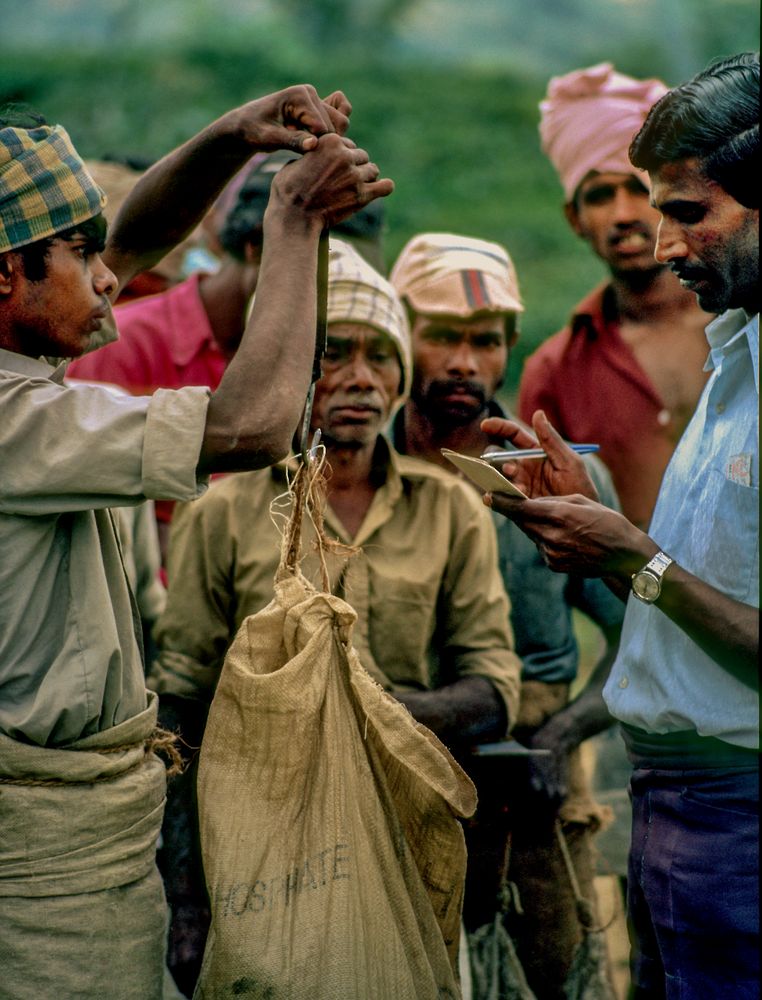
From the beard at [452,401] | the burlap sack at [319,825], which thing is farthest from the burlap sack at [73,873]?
the beard at [452,401]

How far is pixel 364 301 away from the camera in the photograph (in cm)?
361

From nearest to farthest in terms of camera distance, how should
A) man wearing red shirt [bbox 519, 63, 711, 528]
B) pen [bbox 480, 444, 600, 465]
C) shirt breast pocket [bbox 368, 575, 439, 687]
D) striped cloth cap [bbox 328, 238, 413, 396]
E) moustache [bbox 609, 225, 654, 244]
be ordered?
1. pen [bbox 480, 444, 600, 465]
2. shirt breast pocket [bbox 368, 575, 439, 687]
3. striped cloth cap [bbox 328, 238, 413, 396]
4. man wearing red shirt [bbox 519, 63, 711, 528]
5. moustache [bbox 609, 225, 654, 244]

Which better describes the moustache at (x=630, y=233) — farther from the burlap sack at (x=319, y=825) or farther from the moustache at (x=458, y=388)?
the burlap sack at (x=319, y=825)

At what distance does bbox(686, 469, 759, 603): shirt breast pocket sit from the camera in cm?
238

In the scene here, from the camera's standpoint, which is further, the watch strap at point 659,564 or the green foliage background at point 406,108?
the green foliage background at point 406,108

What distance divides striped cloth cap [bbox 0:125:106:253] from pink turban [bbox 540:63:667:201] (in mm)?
2833

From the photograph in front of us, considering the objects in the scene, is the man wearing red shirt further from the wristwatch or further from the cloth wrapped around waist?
the cloth wrapped around waist

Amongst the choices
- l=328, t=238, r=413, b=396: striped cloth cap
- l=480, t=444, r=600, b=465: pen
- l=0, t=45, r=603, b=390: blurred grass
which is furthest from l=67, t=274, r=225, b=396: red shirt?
l=0, t=45, r=603, b=390: blurred grass

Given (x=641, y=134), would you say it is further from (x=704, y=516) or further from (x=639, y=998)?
(x=639, y=998)

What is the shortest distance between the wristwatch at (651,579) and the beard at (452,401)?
1.68 meters

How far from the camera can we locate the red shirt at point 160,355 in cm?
455

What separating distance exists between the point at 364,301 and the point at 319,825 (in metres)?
1.61

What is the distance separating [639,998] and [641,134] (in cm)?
175

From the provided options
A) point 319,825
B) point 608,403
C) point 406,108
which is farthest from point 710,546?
point 406,108
